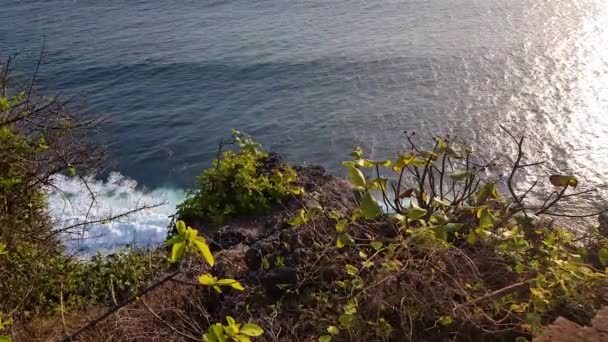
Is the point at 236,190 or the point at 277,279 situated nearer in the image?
the point at 277,279

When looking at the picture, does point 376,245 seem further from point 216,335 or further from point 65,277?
point 65,277

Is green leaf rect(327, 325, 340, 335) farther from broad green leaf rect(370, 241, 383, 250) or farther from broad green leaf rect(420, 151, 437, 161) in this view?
broad green leaf rect(420, 151, 437, 161)

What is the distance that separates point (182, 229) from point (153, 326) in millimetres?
2614

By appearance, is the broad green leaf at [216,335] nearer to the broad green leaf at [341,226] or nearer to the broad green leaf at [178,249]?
the broad green leaf at [178,249]

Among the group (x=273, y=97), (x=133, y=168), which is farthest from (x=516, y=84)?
(x=133, y=168)

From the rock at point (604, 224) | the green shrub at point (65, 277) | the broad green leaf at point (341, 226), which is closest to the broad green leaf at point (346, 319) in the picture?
the broad green leaf at point (341, 226)

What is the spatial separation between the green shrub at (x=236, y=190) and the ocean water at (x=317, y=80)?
2342mm

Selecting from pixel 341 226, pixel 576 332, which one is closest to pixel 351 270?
pixel 341 226

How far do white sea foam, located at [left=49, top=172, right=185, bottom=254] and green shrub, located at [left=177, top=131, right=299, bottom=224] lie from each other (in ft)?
6.48

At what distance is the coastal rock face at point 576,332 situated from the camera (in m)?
2.87

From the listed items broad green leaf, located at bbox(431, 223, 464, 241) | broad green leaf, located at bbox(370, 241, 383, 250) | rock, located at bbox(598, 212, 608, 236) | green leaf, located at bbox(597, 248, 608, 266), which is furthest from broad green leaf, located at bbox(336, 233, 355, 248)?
rock, located at bbox(598, 212, 608, 236)

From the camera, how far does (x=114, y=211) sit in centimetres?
980

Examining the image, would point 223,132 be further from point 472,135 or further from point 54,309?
point 54,309

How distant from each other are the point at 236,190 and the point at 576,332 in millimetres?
4618
